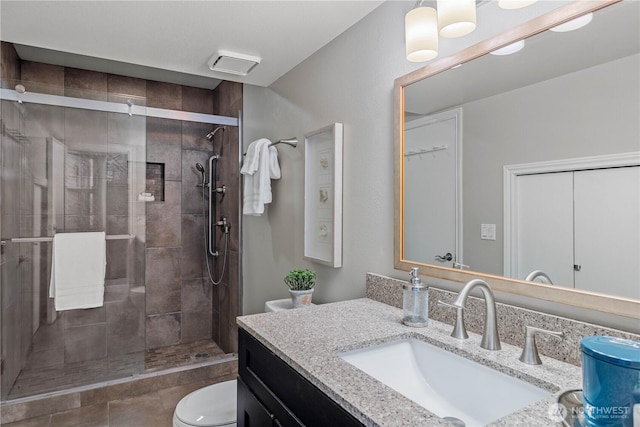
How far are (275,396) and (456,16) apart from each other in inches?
49.5

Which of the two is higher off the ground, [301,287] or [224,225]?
[224,225]

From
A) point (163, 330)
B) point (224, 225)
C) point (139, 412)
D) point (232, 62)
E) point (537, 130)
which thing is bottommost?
point (139, 412)

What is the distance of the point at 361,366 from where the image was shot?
3.74 feet

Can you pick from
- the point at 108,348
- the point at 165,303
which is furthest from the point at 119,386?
the point at 165,303

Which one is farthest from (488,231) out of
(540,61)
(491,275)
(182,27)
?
(182,27)

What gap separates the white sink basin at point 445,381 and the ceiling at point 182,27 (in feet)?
4.90

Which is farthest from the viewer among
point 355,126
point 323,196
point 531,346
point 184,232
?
point 184,232

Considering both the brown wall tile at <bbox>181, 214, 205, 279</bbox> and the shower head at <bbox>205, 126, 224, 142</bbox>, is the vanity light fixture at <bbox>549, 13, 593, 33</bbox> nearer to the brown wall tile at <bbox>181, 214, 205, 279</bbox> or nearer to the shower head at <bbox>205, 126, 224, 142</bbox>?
the shower head at <bbox>205, 126, 224, 142</bbox>

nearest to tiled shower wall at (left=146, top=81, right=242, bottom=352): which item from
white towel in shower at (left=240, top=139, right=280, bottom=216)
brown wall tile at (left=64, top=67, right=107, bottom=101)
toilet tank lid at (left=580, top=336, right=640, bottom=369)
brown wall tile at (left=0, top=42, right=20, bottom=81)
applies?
brown wall tile at (left=64, top=67, right=107, bottom=101)

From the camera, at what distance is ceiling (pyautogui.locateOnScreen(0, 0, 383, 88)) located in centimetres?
177

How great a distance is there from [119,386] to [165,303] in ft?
3.28

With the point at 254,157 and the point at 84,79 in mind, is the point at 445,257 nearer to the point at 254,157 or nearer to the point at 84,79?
the point at 254,157

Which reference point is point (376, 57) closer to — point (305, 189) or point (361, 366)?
point (305, 189)

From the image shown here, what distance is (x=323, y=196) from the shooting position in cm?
213
